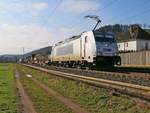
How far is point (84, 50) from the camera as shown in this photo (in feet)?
115

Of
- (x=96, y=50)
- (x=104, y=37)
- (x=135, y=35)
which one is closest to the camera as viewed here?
(x=96, y=50)

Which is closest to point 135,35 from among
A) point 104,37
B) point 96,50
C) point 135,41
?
point 135,41

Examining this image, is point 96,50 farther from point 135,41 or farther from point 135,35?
point 135,35

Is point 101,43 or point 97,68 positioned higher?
point 101,43

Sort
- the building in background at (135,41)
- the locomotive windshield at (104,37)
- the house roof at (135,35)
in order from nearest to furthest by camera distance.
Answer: the locomotive windshield at (104,37) < the building in background at (135,41) < the house roof at (135,35)

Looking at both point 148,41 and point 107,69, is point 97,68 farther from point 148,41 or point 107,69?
point 148,41

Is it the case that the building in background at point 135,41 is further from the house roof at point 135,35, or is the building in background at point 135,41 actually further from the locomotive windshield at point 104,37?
the locomotive windshield at point 104,37

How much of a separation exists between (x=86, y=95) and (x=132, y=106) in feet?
14.4

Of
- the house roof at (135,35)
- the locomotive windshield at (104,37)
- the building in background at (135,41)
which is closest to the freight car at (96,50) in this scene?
the locomotive windshield at (104,37)

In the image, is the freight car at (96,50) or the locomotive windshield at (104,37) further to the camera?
the locomotive windshield at (104,37)

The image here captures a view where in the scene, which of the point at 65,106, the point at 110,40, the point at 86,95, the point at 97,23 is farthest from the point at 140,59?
the point at 65,106

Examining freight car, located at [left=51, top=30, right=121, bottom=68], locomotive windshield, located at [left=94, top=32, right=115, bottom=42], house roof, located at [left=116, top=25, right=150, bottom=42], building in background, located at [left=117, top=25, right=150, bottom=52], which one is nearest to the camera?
freight car, located at [left=51, top=30, right=121, bottom=68]

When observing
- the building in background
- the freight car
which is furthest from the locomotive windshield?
the building in background

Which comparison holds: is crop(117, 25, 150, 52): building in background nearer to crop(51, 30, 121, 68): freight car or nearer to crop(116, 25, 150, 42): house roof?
crop(116, 25, 150, 42): house roof
